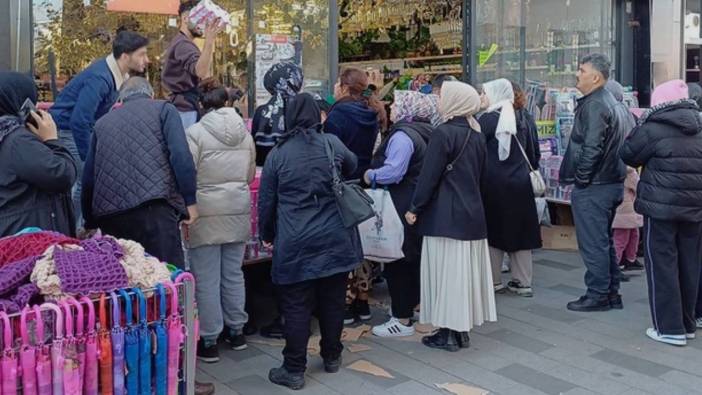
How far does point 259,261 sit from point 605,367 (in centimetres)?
237

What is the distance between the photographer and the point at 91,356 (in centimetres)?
251

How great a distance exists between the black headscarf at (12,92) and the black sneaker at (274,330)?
2.44 metres

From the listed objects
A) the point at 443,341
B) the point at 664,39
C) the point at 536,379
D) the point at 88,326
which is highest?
the point at 664,39

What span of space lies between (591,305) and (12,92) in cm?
440

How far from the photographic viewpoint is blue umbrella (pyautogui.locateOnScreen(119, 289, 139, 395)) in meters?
2.59

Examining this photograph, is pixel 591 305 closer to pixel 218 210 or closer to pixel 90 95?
pixel 218 210

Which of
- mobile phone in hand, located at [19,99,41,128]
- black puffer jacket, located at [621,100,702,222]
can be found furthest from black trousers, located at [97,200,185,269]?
black puffer jacket, located at [621,100,702,222]

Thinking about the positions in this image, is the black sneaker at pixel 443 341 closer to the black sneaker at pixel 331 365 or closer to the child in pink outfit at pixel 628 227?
the black sneaker at pixel 331 365

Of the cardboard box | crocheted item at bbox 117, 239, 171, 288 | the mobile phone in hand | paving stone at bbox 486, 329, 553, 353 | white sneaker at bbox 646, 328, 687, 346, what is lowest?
paving stone at bbox 486, 329, 553, 353

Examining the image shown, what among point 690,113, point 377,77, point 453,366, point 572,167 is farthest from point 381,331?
point 377,77

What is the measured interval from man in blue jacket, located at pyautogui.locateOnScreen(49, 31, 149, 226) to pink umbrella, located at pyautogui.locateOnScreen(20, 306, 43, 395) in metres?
Answer: 2.19

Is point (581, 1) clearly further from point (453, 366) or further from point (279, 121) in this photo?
point (453, 366)

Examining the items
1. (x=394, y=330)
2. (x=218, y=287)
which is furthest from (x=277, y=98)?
(x=394, y=330)

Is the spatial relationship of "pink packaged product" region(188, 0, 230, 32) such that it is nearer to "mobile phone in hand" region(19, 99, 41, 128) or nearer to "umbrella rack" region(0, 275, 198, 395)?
"mobile phone in hand" region(19, 99, 41, 128)
